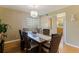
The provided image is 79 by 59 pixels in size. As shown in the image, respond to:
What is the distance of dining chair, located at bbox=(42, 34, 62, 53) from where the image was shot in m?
1.98

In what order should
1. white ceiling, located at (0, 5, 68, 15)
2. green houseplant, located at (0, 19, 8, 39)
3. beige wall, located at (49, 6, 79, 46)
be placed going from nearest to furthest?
white ceiling, located at (0, 5, 68, 15), green houseplant, located at (0, 19, 8, 39), beige wall, located at (49, 6, 79, 46)

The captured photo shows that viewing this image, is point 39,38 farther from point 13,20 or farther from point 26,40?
point 13,20

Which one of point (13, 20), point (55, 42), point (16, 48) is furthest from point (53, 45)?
point (13, 20)

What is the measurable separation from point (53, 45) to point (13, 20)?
2.99ft

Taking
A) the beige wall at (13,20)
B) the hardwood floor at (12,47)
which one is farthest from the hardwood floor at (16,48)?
the beige wall at (13,20)

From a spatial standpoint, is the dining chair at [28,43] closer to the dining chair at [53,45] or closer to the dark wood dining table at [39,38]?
the dark wood dining table at [39,38]

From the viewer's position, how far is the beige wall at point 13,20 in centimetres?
194

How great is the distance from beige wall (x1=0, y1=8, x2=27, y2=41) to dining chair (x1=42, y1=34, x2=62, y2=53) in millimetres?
604

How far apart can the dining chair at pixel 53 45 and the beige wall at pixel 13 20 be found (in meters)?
0.60

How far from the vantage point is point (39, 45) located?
2113 mm

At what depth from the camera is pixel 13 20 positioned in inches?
78.5

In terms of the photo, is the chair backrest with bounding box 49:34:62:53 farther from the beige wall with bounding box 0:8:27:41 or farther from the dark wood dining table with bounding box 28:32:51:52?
the beige wall with bounding box 0:8:27:41

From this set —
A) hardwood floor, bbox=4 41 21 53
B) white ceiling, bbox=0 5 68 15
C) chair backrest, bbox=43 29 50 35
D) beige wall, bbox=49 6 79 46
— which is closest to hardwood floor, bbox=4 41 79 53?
hardwood floor, bbox=4 41 21 53
